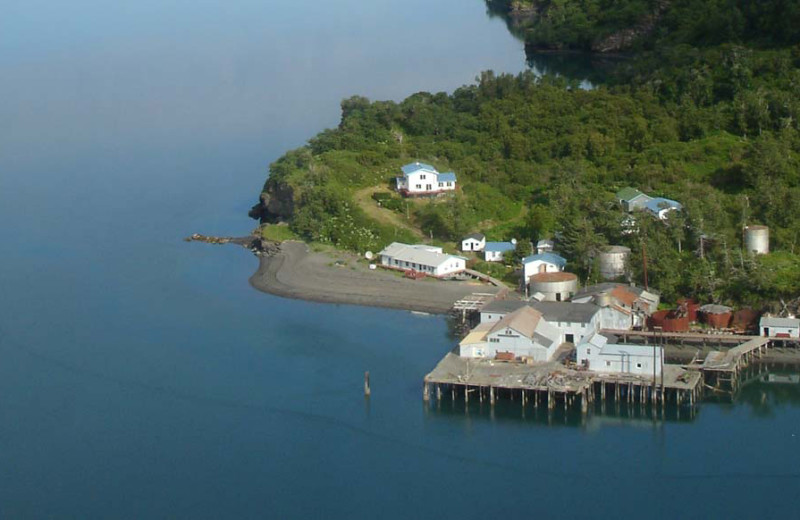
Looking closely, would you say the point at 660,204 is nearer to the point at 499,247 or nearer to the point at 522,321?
the point at 499,247

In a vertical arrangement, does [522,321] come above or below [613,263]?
below

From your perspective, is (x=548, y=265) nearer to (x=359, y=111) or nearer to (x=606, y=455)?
(x=606, y=455)

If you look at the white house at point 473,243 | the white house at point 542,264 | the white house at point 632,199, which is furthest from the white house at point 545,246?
the white house at point 632,199

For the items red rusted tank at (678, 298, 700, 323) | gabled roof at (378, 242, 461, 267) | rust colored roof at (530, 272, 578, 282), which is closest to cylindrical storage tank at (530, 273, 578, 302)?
rust colored roof at (530, 272, 578, 282)

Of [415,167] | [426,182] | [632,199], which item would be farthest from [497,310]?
[415,167]

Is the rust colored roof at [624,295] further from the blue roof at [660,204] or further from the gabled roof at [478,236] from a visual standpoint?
the gabled roof at [478,236]

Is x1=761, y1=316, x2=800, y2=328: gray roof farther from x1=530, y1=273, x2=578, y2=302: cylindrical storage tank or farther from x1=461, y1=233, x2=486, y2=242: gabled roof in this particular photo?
x1=461, y1=233, x2=486, y2=242: gabled roof
